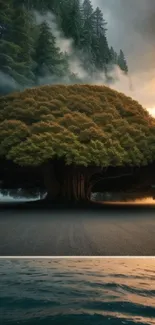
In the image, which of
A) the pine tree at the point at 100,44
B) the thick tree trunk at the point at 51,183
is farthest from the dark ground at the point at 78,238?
the pine tree at the point at 100,44

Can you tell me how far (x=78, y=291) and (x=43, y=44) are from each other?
5895cm

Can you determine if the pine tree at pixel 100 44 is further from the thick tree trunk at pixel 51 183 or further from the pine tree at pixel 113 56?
the thick tree trunk at pixel 51 183

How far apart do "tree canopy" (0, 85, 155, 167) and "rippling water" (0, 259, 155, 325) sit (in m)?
18.2

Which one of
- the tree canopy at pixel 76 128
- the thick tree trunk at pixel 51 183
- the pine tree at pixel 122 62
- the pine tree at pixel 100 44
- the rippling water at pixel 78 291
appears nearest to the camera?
the rippling water at pixel 78 291

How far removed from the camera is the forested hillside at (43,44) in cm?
5688

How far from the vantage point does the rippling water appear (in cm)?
550

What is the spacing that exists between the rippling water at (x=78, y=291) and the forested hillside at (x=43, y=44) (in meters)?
49.4

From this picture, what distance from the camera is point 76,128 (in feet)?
94.1

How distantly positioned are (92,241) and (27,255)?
254 centimetres

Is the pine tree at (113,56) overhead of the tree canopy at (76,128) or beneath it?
overhead

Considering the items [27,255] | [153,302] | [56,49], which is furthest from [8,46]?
[153,302]

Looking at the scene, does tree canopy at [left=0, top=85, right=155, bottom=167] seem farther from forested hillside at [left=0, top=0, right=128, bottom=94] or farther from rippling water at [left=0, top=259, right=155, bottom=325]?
forested hillside at [left=0, top=0, right=128, bottom=94]

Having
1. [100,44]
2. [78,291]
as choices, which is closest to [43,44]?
[100,44]

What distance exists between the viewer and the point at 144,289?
6668mm
